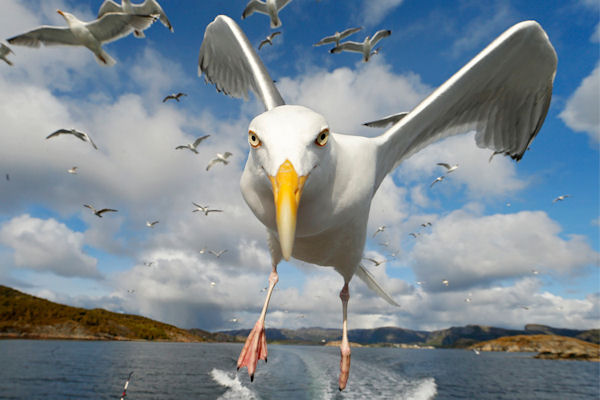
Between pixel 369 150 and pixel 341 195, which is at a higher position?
pixel 369 150

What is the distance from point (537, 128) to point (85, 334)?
108459 millimetres

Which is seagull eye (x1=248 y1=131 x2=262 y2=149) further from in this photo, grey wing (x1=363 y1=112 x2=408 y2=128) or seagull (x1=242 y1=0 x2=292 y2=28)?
seagull (x1=242 y1=0 x2=292 y2=28)

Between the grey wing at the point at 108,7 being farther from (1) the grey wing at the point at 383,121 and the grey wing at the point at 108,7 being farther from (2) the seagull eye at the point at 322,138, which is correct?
(2) the seagull eye at the point at 322,138

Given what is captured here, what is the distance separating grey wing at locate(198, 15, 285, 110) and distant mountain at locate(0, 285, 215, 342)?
329 feet

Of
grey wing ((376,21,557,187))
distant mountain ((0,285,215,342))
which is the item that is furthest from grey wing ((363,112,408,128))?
distant mountain ((0,285,215,342))

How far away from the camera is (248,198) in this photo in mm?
1905

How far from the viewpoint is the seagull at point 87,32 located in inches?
295

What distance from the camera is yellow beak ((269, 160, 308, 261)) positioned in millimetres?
1485

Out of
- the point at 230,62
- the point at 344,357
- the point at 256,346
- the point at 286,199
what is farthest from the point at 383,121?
the point at 286,199

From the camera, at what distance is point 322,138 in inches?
68.1

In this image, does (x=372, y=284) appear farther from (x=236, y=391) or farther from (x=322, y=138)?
(x=236, y=391)

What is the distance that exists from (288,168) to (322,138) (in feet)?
0.91

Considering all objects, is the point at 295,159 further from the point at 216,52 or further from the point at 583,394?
the point at 583,394

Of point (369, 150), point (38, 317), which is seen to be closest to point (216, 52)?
point (369, 150)
